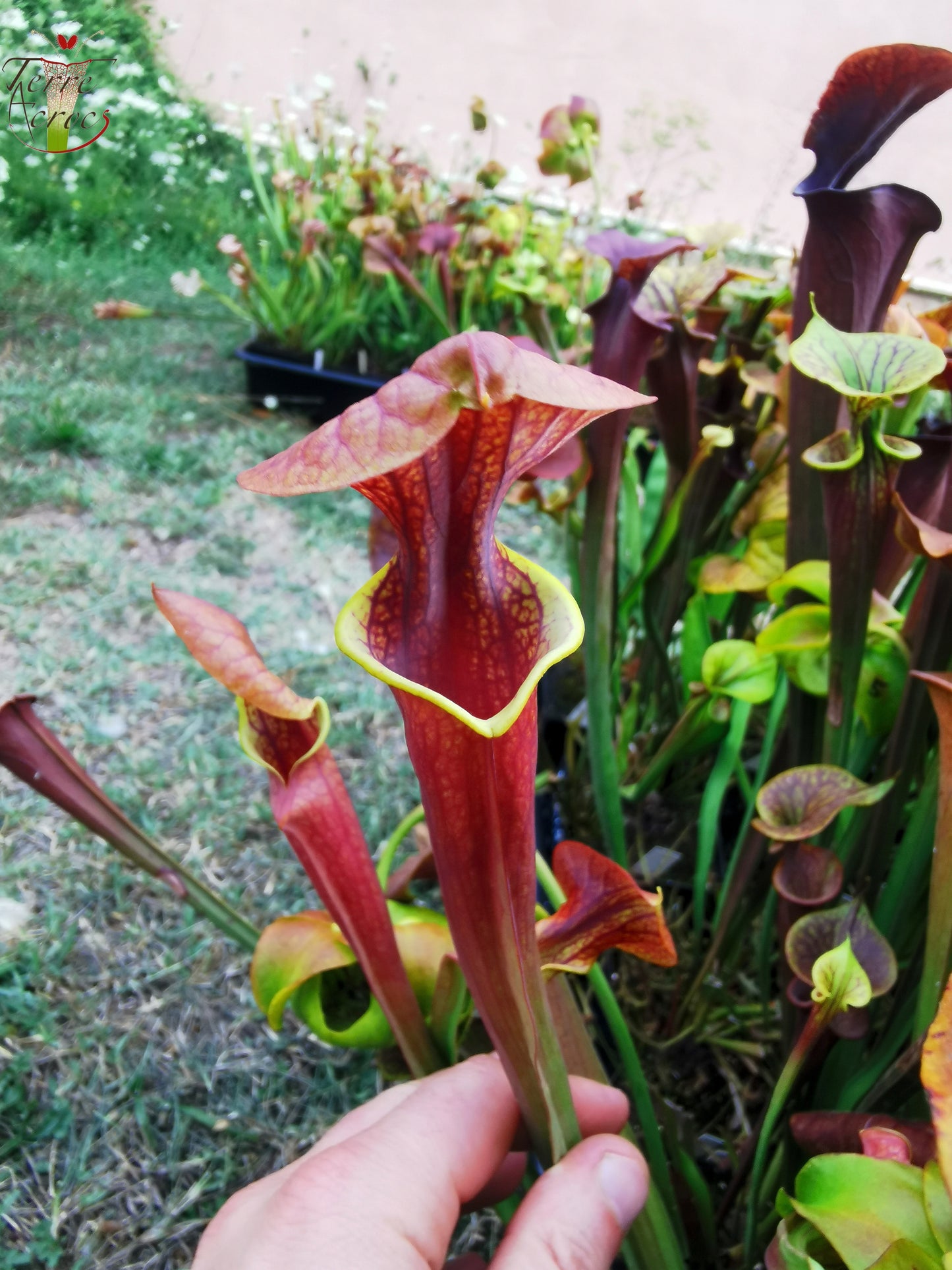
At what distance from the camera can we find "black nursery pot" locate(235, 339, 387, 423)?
7.45 ft

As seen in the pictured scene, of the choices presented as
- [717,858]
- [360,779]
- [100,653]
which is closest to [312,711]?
[717,858]

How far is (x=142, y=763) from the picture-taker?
1248 mm

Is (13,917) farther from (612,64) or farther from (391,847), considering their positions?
(612,64)

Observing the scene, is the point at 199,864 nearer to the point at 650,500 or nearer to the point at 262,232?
the point at 650,500

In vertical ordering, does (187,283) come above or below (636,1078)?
above

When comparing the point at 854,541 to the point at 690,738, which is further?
the point at 690,738

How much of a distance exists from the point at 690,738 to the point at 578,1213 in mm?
513

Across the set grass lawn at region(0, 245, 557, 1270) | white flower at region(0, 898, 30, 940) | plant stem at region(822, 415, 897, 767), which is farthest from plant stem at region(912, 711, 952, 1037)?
white flower at region(0, 898, 30, 940)

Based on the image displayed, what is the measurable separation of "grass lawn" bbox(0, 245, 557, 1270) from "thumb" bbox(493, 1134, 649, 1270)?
1.52 ft

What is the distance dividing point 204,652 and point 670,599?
678 mm

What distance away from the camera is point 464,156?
3.17m

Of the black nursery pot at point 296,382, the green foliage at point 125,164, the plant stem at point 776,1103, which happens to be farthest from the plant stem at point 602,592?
the black nursery pot at point 296,382

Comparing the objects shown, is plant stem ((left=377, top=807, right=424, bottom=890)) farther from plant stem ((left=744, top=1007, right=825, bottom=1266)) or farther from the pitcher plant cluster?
plant stem ((left=744, top=1007, right=825, bottom=1266))

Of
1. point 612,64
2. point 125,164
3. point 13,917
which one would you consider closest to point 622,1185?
point 13,917
